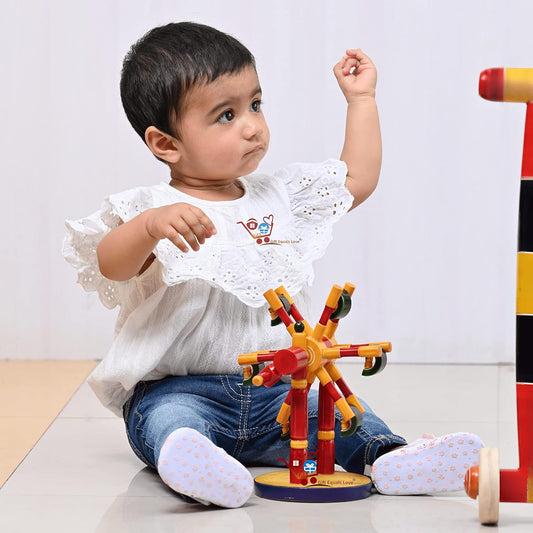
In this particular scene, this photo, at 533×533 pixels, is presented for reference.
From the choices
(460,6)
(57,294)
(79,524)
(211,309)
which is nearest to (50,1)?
(57,294)

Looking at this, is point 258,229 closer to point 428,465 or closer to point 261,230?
point 261,230

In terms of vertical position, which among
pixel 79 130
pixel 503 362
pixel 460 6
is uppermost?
pixel 460 6

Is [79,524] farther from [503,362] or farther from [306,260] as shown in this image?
[503,362]

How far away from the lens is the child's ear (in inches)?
43.6

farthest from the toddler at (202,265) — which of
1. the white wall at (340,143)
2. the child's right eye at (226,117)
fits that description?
the white wall at (340,143)

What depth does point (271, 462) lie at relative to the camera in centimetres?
111

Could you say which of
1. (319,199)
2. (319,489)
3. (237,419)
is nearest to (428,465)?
(319,489)

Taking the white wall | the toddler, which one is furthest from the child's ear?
the white wall

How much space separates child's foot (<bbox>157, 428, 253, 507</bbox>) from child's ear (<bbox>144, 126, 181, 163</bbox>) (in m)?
0.33

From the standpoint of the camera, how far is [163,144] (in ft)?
3.66

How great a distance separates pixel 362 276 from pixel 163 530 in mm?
934

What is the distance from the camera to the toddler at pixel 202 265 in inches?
41.2

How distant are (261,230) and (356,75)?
0.76ft

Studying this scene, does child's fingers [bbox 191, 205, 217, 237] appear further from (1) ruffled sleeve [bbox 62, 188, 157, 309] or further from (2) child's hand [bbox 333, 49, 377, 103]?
(2) child's hand [bbox 333, 49, 377, 103]
